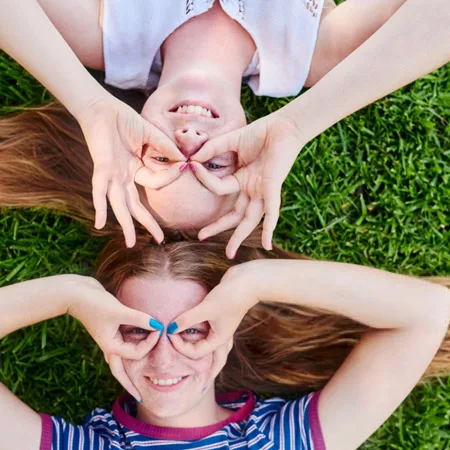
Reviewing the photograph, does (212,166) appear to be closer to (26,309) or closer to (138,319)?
(138,319)

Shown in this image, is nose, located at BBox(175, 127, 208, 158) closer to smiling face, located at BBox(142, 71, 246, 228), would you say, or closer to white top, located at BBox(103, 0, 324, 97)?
smiling face, located at BBox(142, 71, 246, 228)

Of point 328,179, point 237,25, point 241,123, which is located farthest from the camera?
point 328,179

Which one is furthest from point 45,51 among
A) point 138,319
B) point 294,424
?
point 294,424

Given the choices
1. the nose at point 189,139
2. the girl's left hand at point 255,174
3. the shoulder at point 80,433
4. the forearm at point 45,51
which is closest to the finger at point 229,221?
the girl's left hand at point 255,174

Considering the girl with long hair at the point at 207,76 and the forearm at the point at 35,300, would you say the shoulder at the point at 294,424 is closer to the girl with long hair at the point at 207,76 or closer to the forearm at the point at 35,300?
the girl with long hair at the point at 207,76

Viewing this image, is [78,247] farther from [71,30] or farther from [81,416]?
[71,30]

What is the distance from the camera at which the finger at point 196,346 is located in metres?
2.04

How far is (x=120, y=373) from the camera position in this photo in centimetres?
212

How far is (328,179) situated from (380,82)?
0.56m

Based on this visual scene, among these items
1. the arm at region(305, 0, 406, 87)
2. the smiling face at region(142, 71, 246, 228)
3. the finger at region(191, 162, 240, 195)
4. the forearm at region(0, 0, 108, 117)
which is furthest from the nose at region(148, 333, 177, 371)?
the arm at region(305, 0, 406, 87)

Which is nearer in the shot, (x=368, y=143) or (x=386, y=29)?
(x=386, y=29)

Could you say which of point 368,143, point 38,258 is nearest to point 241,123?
point 368,143

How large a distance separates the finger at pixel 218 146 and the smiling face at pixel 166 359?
379 mm

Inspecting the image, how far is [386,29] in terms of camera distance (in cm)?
214
